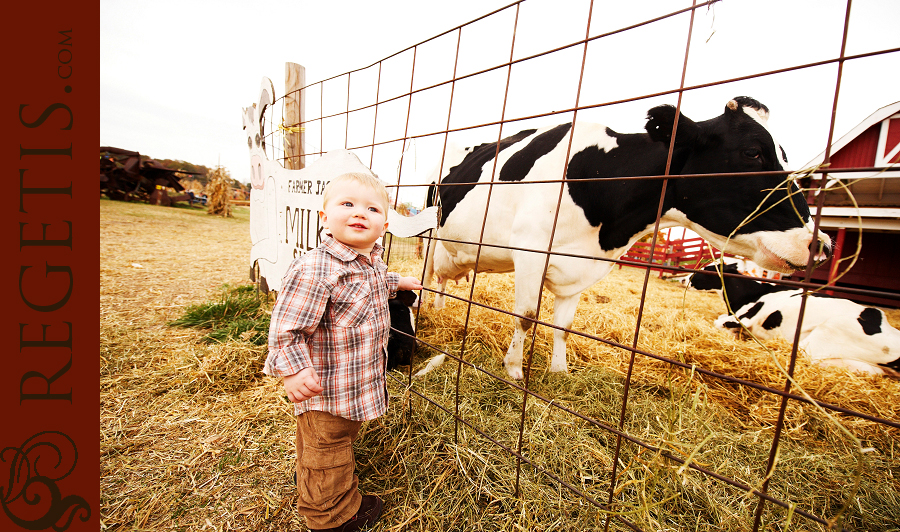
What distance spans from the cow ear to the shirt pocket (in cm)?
168

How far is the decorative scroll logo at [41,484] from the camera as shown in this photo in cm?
133

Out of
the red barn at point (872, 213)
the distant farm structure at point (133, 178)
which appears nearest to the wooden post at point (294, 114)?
the red barn at point (872, 213)

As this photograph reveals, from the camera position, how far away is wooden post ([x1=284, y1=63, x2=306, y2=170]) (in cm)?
389

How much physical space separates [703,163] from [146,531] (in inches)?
131

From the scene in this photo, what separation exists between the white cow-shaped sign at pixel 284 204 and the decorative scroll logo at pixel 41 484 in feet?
5.28

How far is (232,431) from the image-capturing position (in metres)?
2.17

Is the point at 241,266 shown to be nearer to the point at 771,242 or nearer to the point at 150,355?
the point at 150,355

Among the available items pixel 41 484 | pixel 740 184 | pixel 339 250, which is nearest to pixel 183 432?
pixel 41 484

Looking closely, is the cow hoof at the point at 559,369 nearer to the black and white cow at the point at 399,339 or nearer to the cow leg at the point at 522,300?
the cow leg at the point at 522,300

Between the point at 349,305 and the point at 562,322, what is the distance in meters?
1.97

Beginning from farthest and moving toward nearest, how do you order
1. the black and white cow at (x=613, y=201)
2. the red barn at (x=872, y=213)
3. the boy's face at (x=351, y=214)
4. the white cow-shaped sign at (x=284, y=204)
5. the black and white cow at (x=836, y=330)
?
the red barn at (x=872, y=213) → the black and white cow at (x=836, y=330) → the white cow-shaped sign at (x=284, y=204) → the black and white cow at (x=613, y=201) → the boy's face at (x=351, y=214)

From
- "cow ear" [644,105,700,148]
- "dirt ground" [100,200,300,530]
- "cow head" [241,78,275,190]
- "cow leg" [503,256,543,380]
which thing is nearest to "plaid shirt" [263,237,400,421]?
"dirt ground" [100,200,300,530]

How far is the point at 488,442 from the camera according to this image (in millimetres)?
1924

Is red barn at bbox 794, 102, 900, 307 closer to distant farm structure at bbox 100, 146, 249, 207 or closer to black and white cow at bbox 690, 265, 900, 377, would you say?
black and white cow at bbox 690, 265, 900, 377
